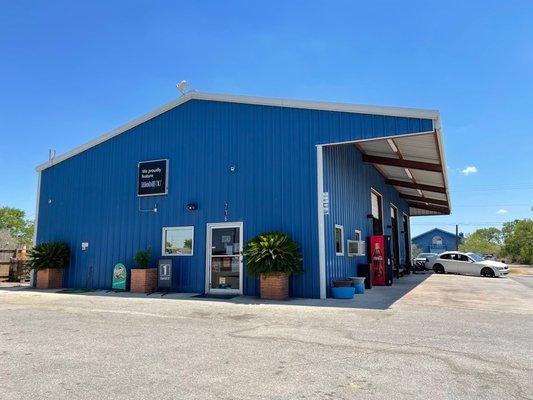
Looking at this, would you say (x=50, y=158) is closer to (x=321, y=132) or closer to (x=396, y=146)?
(x=321, y=132)

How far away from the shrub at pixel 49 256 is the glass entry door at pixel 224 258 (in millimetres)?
5735

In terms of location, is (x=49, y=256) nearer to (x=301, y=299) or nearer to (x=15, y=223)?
(x=301, y=299)

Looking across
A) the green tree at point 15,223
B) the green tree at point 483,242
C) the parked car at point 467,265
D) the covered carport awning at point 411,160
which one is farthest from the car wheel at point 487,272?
the green tree at point 15,223

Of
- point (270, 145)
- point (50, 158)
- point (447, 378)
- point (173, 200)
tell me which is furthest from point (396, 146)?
point (50, 158)

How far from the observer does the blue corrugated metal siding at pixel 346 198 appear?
12480 mm

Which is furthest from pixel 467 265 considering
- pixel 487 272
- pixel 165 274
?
pixel 165 274

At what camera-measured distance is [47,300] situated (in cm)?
1137

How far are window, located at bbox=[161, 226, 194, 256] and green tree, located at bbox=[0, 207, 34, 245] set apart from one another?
174 feet

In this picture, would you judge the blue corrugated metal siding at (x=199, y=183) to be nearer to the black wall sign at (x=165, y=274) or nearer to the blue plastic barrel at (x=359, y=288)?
the black wall sign at (x=165, y=274)

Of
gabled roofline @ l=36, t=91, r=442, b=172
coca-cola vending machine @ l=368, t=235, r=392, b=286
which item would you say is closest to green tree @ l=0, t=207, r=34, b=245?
gabled roofline @ l=36, t=91, r=442, b=172

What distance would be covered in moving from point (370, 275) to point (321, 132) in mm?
5757

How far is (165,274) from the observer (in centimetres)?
1308

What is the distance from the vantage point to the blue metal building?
6556cm

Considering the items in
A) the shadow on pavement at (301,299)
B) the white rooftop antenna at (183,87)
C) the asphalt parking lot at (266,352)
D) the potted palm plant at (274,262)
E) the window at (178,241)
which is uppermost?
the white rooftop antenna at (183,87)
